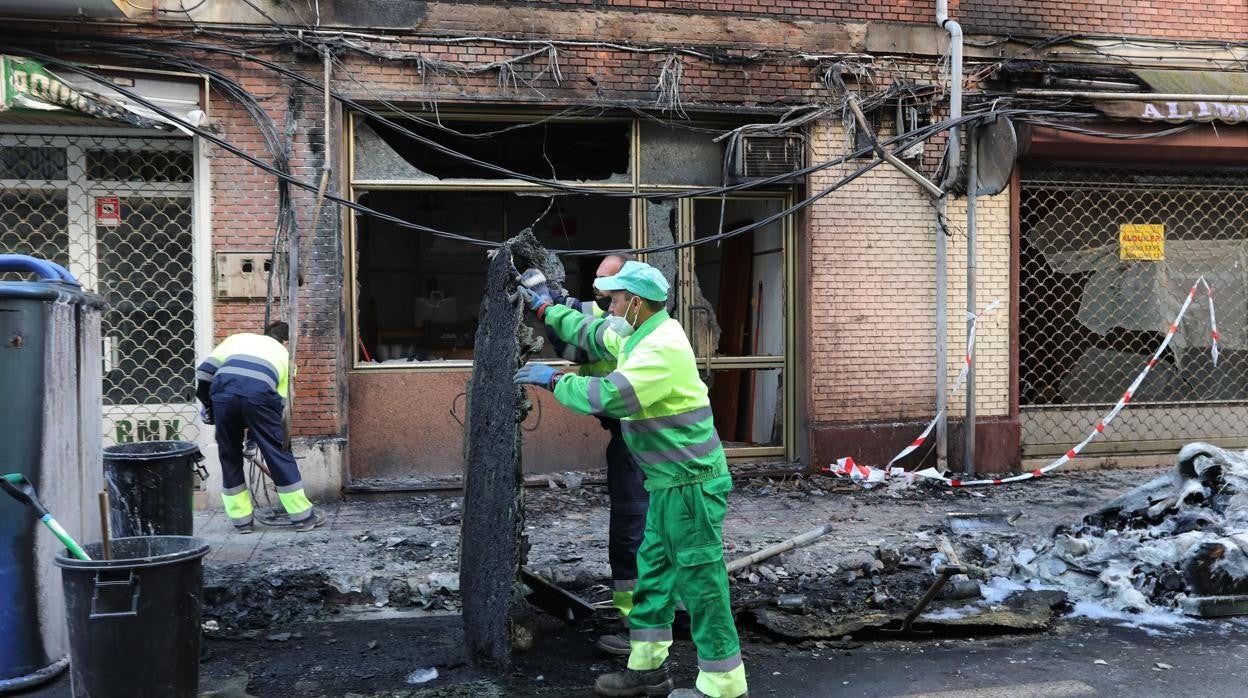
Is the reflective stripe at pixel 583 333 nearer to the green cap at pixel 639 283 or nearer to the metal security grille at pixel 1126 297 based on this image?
the green cap at pixel 639 283

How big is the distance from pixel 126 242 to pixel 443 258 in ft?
8.62

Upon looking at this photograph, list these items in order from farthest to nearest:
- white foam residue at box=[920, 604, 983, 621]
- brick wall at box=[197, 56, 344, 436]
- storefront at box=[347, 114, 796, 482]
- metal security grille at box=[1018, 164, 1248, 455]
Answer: metal security grille at box=[1018, 164, 1248, 455] → storefront at box=[347, 114, 796, 482] → brick wall at box=[197, 56, 344, 436] → white foam residue at box=[920, 604, 983, 621]

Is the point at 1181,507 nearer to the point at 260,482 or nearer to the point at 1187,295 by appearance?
the point at 1187,295

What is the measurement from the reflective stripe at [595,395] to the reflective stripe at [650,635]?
1086mm

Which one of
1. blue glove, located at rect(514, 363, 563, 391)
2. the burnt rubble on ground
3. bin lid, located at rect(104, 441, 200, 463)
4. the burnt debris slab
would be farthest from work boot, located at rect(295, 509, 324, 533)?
blue glove, located at rect(514, 363, 563, 391)

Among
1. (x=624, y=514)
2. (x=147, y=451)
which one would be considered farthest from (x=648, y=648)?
(x=147, y=451)

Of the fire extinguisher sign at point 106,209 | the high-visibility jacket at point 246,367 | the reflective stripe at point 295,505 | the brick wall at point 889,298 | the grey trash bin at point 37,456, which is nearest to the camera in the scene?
the grey trash bin at point 37,456

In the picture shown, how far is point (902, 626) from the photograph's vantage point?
5582mm

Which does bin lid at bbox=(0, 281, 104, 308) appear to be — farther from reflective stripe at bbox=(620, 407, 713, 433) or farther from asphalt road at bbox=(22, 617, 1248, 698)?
reflective stripe at bbox=(620, 407, 713, 433)

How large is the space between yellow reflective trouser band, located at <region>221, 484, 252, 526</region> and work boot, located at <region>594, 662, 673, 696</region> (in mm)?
3907

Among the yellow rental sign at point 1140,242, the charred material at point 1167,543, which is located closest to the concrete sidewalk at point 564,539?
the charred material at point 1167,543

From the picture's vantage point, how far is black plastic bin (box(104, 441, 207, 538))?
5.87 m

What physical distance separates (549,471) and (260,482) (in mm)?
2457

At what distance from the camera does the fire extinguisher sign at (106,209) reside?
8461 mm
